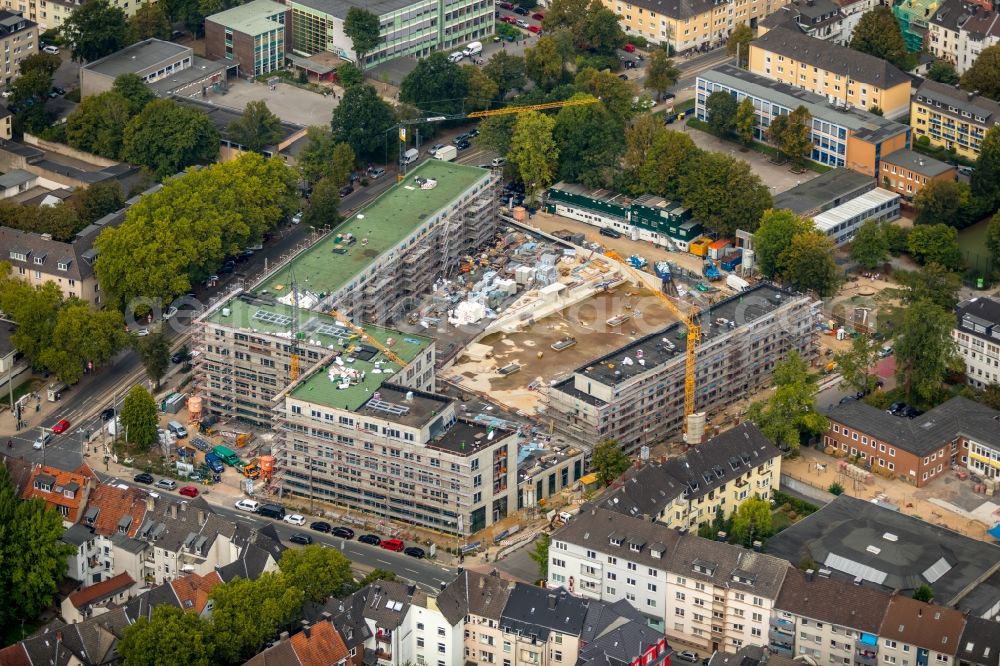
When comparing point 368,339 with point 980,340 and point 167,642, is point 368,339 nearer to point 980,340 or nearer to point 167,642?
point 167,642

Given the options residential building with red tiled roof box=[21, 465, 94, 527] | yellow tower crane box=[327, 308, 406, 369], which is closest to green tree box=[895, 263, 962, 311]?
yellow tower crane box=[327, 308, 406, 369]

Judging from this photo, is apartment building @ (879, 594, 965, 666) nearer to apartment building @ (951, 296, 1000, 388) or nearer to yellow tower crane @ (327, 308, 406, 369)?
apartment building @ (951, 296, 1000, 388)

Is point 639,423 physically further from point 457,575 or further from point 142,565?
point 142,565

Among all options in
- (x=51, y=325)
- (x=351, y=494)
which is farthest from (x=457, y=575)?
(x=51, y=325)

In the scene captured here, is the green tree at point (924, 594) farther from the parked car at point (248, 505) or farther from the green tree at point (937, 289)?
the parked car at point (248, 505)

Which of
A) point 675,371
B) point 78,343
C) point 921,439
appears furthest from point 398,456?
point 921,439

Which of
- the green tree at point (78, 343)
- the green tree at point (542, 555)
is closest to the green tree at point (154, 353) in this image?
the green tree at point (78, 343)
